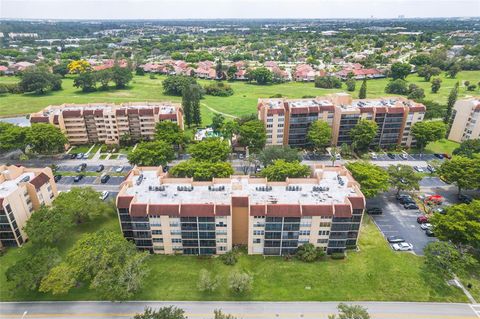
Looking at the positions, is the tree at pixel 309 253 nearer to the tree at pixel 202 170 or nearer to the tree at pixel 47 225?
the tree at pixel 202 170

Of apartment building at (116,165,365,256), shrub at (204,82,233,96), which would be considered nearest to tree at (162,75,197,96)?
shrub at (204,82,233,96)

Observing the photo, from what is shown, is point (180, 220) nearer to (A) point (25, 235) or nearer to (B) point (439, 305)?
(A) point (25, 235)

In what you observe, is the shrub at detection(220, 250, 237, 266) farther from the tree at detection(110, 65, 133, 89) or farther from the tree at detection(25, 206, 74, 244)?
the tree at detection(110, 65, 133, 89)

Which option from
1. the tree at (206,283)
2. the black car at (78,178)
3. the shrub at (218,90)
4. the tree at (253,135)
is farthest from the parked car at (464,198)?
the shrub at (218,90)

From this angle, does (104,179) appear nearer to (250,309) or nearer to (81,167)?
(81,167)

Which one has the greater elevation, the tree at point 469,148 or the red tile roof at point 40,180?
the red tile roof at point 40,180

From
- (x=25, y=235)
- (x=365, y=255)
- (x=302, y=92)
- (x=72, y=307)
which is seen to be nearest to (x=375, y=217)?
(x=365, y=255)
